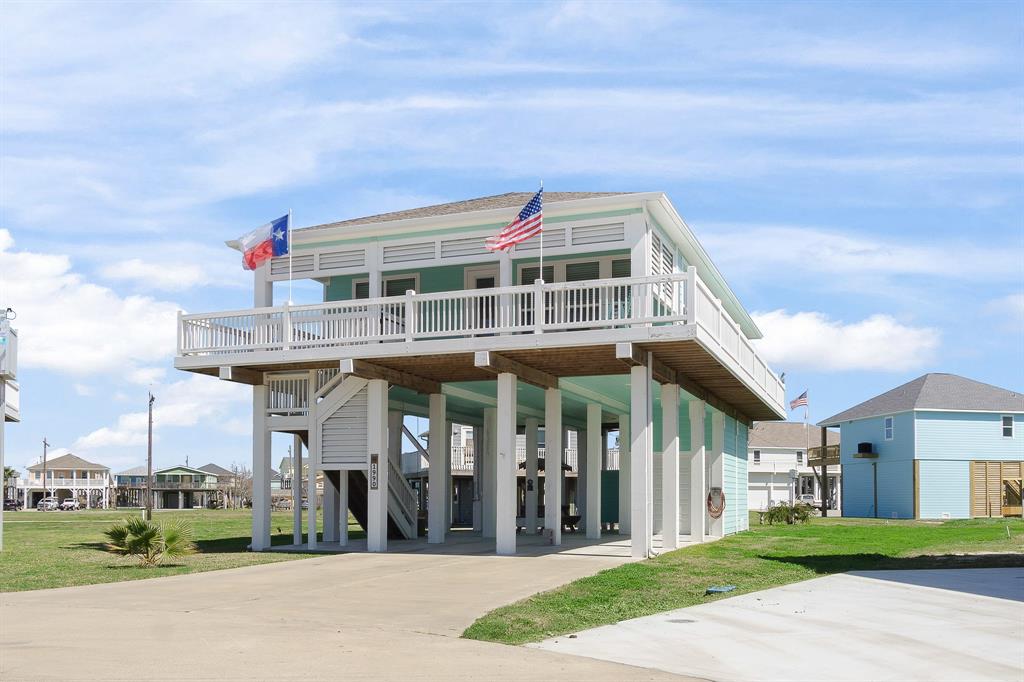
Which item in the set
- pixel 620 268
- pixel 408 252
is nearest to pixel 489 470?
pixel 408 252

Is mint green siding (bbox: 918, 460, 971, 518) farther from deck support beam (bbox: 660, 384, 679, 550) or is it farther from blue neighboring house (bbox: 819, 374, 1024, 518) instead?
deck support beam (bbox: 660, 384, 679, 550)

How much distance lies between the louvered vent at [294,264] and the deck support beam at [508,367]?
18.2 ft

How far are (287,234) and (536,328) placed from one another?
6.44 metres

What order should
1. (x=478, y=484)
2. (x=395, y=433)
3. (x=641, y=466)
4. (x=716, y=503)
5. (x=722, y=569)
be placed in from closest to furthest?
(x=722, y=569)
(x=641, y=466)
(x=716, y=503)
(x=395, y=433)
(x=478, y=484)

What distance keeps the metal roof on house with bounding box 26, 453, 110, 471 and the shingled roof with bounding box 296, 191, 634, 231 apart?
11875 cm

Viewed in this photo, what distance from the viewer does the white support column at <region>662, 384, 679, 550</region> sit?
911 inches

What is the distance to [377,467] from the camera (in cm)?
2345

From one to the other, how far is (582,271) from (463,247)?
2.73m

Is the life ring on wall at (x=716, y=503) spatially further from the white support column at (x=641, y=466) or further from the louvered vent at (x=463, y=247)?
the louvered vent at (x=463, y=247)

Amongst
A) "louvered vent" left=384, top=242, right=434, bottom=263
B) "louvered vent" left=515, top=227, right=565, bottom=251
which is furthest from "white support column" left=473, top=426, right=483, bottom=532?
"louvered vent" left=515, top=227, right=565, bottom=251

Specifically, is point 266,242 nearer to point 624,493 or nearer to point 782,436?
point 624,493

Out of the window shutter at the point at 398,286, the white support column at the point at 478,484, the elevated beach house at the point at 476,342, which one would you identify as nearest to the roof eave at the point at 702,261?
the elevated beach house at the point at 476,342

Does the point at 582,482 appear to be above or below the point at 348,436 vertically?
below

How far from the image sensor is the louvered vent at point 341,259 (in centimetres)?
2497
